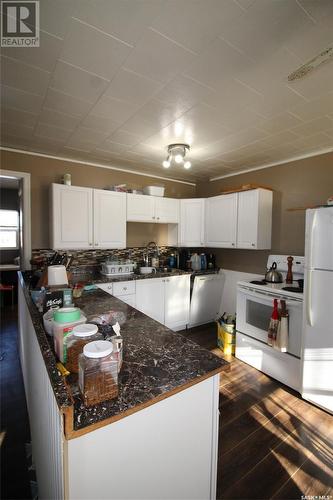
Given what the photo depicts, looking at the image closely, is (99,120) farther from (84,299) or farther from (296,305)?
(296,305)

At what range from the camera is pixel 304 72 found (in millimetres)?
1193

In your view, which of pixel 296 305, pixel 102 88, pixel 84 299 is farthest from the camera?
pixel 296 305

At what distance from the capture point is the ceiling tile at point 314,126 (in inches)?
77.2

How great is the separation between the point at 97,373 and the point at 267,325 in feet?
7.07

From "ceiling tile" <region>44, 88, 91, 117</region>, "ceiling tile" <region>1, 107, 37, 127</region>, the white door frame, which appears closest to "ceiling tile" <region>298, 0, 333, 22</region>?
"ceiling tile" <region>44, 88, 91, 117</region>

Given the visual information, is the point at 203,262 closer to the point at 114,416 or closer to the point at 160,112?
the point at 160,112

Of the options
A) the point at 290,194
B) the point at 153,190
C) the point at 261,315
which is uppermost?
the point at 153,190

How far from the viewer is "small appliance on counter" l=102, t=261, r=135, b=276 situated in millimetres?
3072

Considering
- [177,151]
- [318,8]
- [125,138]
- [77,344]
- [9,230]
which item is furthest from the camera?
[9,230]

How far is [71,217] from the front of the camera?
283 cm

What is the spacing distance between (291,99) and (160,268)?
8.75ft

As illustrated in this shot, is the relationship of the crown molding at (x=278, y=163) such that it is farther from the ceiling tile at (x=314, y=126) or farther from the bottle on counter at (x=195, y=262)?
the bottle on counter at (x=195, y=262)

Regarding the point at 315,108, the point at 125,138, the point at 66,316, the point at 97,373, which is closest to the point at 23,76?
the point at 125,138

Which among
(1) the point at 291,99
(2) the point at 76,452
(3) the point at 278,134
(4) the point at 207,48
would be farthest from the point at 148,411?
(3) the point at 278,134
